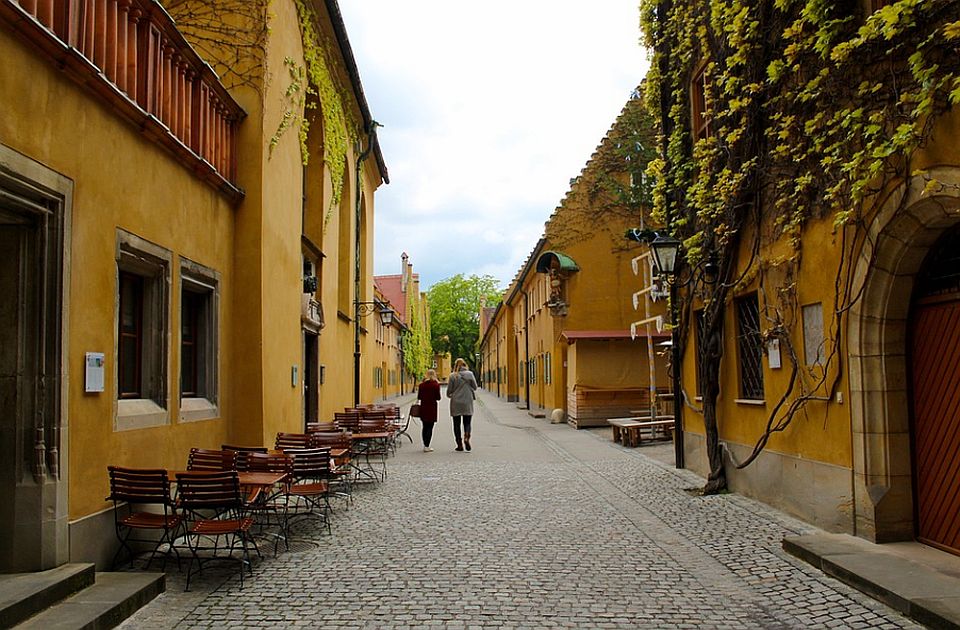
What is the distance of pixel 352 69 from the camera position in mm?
17344

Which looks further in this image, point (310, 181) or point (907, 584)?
point (310, 181)

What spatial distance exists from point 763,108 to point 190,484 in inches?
271

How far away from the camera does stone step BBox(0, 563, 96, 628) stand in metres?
4.78

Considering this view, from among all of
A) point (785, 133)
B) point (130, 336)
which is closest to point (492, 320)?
point (785, 133)

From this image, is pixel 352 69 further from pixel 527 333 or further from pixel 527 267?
pixel 527 333

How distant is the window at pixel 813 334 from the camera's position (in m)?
8.37

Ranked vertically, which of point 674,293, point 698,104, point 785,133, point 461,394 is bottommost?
point 461,394

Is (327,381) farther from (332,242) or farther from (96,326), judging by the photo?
(96,326)

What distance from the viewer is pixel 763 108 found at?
911 cm

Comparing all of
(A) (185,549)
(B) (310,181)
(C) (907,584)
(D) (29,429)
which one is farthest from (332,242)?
(C) (907,584)

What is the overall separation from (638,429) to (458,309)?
75.0 meters

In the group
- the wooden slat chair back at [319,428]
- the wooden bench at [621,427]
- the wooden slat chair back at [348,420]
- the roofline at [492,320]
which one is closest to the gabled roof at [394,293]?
the roofline at [492,320]

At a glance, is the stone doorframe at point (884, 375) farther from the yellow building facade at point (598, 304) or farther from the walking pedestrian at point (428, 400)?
the yellow building facade at point (598, 304)

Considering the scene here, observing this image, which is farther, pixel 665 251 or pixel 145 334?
pixel 665 251
